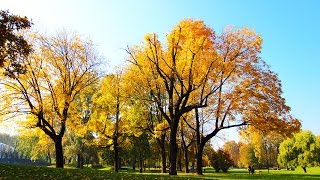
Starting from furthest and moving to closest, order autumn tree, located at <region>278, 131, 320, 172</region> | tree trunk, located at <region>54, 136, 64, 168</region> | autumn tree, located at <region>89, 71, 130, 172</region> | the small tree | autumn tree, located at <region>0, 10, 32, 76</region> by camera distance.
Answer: autumn tree, located at <region>278, 131, 320, 172</region>, the small tree, autumn tree, located at <region>89, 71, 130, 172</region>, tree trunk, located at <region>54, 136, 64, 168</region>, autumn tree, located at <region>0, 10, 32, 76</region>

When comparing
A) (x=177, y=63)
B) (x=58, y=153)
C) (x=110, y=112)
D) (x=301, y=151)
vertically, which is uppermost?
(x=177, y=63)

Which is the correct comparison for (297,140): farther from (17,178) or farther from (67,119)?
(17,178)

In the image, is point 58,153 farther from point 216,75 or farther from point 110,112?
point 216,75

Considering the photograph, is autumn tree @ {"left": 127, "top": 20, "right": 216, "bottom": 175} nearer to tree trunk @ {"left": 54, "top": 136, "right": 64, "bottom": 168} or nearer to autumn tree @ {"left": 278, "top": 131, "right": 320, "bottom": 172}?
tree trunk @ {"left": 54, "top": 136, "right": 64, "bottom": 168}

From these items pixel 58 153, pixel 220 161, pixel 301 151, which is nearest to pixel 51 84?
pixel 58 153

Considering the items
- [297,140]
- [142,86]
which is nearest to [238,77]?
[142,86]

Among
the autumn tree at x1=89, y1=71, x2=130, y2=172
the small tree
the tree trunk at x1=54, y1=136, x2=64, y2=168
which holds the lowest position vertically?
the small tree

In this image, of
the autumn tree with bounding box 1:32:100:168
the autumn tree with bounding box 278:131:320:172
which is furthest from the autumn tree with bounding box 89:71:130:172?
the autumn tree with bounding box 278:131:320:172

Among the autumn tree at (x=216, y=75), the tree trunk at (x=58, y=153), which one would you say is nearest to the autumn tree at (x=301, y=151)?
the autumn tree at (x=216, y=75)

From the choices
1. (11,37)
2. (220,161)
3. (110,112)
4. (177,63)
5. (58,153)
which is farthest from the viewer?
(220,161)

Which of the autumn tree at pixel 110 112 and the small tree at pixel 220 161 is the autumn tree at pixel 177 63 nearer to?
the autumn tree at pixel 110 112

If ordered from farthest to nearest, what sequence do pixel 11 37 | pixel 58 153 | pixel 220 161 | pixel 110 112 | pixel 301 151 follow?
pixel 301 151 < pixel 220 161 < pixel 110 112 < pixel 58 153 < pixel 11 37

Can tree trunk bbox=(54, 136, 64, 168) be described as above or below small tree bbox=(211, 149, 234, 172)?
above

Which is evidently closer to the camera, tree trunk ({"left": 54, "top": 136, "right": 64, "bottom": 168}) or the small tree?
tree trunk ({"left": 54, "top": 136, "right": 64, "bottom": 168})
